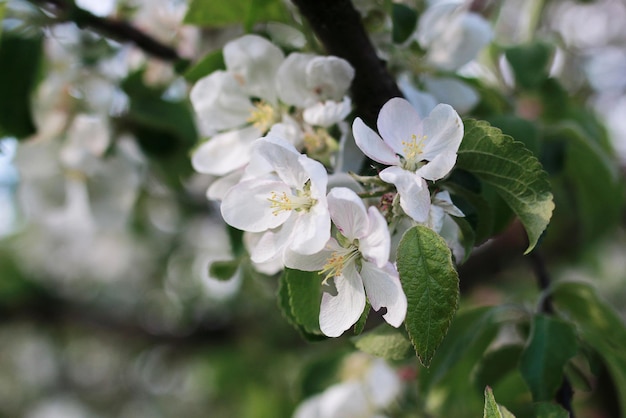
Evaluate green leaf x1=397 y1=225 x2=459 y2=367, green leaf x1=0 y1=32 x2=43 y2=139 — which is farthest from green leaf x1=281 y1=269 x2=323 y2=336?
green leaf x1=0 y1=32 x2=43 y2=139

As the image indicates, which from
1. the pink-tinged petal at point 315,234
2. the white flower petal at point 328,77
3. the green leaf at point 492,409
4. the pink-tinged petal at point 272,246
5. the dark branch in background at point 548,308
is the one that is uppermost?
the white flower petal at point 328,77

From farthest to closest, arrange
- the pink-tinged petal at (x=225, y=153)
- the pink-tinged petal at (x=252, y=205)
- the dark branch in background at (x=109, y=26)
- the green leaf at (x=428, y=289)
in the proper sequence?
the dark branch in background at (x=109, y=26)
the pink-tinged petal at (x=225, y=153)
the pink-tinged petal at (x=252, y=205)
the green leaf at (x=428, y=289)

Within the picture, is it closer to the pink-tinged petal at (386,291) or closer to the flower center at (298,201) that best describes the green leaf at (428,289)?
the pink-tinged petal at (386,291)

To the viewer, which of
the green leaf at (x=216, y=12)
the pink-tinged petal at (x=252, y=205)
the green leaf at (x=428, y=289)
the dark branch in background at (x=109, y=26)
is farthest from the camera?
the dark branch in background at (x=109, y=26)

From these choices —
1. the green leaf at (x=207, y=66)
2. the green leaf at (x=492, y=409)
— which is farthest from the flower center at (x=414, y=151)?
the green leaf at (x=207, y=66)

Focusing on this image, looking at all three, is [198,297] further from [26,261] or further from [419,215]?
[419,215]

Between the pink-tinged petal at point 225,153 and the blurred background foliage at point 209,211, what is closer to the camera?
the pink-tinged petal at point 225,153

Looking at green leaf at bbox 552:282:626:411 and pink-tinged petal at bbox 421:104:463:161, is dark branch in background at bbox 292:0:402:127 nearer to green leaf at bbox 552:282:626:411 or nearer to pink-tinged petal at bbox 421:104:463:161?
pink-tinged petal at bbox 421:104:463:161
